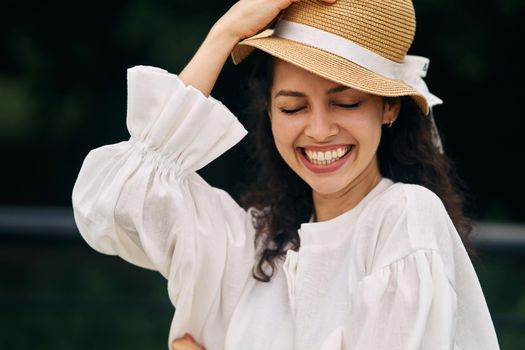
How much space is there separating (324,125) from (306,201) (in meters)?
0.44

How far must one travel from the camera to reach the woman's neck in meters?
2.43

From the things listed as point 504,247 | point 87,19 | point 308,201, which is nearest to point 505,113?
point 504,247

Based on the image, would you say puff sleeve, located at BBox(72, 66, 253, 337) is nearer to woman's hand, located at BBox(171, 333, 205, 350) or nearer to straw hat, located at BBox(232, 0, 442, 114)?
woman's hand, located at BBox(171, 333, 205, 350)

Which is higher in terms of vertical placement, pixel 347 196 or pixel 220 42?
pixel 220 42

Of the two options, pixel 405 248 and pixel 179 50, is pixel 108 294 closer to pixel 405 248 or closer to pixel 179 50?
pixel 179 50

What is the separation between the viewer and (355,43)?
225 centimetres

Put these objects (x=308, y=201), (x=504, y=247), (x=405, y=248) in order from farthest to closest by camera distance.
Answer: (x=504, y=247) → (x=308, y=201) → (x=405, y=248)

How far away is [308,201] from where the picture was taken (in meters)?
2.67

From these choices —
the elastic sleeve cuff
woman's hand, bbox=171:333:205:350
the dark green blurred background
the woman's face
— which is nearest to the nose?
the woman's face

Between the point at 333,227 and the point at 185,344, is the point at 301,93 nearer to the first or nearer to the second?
the point at 333,227

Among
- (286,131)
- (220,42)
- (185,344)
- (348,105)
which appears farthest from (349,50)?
(185,344)

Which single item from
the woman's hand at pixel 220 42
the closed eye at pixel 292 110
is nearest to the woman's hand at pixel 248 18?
the woman's hand at pixel 220 42

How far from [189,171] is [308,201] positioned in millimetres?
346

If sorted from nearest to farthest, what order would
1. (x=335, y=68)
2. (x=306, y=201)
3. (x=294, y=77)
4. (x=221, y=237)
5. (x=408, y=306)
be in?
1. (x=408, y=306)
2. (x=335, y=68)
3. (x=294, y=77)
4. (x=221, y=237)
5. (x=306, y=201)
